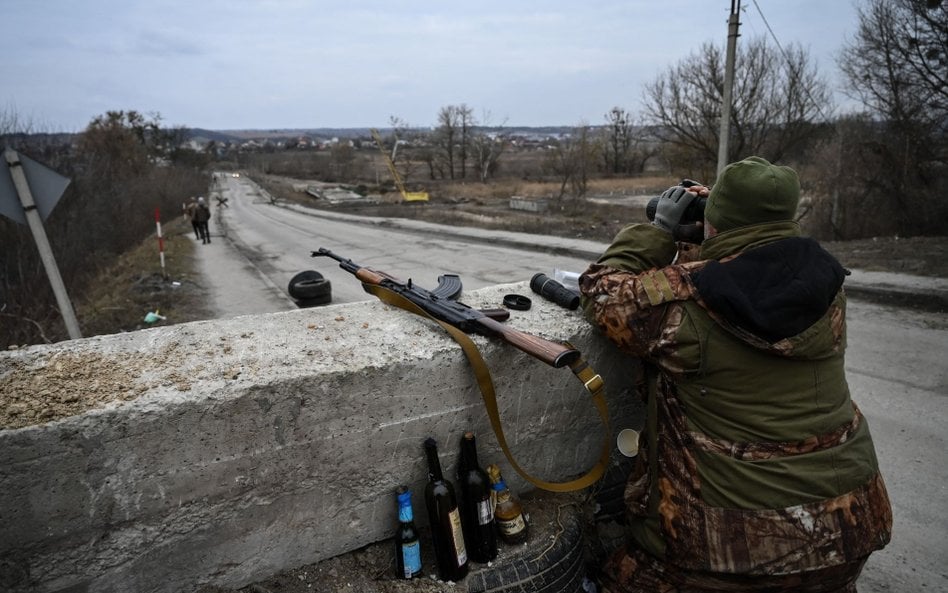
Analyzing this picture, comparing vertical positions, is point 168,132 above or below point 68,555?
above

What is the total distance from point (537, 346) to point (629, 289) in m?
0.39

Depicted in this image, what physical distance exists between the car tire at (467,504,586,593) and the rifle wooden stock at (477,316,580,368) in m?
0.80

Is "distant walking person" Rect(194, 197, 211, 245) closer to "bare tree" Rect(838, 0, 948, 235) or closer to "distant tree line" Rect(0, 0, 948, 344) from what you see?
"distant tree line" Rect(0, 0, 948, 344)

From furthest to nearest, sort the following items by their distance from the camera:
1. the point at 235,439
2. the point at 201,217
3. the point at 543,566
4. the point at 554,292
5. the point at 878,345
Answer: the point at 201,217
the point at 878,345
the point at 554,292
the point at 543,566
the point at 235,439

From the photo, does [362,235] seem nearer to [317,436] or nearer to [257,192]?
[317,436]

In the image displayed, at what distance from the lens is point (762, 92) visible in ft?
64.3

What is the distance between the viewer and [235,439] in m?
1.70

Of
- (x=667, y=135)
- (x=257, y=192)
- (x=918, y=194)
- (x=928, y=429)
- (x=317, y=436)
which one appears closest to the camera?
(x=317, y=436)

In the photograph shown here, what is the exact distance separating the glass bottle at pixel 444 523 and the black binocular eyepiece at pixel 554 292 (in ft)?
2.97

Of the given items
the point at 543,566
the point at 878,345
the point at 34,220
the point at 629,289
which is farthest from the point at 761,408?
the point at 878,345

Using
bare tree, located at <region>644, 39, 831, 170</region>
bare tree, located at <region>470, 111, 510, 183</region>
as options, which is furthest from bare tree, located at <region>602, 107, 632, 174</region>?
bare tree, located at <region>644, 39, 831, 170</region>

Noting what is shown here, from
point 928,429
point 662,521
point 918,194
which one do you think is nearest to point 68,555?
point 662,521

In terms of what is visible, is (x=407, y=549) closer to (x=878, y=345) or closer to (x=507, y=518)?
(x=507, y=518)

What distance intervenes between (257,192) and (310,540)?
63.3 m
